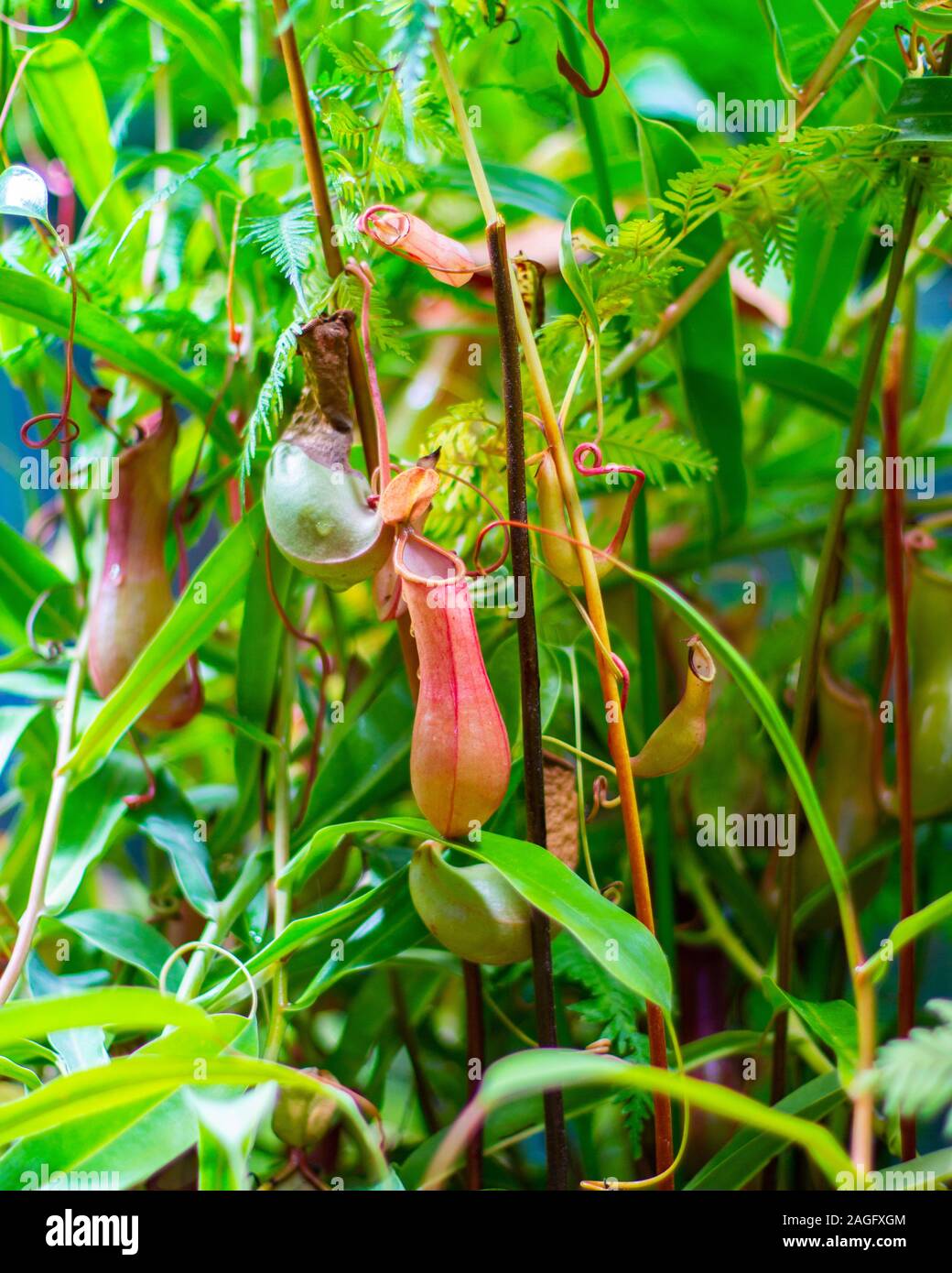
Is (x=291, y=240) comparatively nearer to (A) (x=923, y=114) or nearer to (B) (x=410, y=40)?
(B) (x=410, y=40)

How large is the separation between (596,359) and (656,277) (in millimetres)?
62

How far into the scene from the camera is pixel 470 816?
431 millimetres

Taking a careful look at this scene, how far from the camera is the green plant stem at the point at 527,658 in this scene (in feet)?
1.35

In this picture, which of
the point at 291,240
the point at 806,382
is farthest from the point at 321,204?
the point at 806,382

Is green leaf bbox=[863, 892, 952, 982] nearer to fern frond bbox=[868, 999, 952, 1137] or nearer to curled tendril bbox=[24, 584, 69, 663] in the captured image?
fern frond bbox=[868, 999, 952, 1137]

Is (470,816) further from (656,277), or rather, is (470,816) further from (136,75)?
(136,75)

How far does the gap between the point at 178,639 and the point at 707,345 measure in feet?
1.22

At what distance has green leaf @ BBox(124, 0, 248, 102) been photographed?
1.98ft

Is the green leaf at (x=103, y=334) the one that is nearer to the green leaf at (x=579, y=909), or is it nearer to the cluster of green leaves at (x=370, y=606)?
the cluster of green leaves at (x=370, y=606)

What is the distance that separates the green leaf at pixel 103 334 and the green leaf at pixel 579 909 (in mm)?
313

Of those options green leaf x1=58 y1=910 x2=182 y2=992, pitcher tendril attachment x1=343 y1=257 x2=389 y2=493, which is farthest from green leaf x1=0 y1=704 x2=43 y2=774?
pitcher tendril attachment x1=343 y1=257 x2=389 y2=493

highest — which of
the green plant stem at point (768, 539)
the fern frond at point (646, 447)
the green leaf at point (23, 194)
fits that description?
the green leaf at point (23, 194)

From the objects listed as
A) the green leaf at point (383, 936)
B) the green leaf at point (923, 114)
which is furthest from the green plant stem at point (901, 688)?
the green leaf at point (383, 936)
